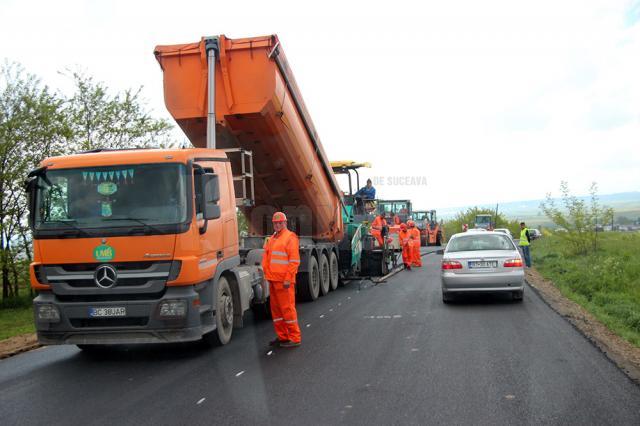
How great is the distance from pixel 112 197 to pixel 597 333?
6.90 meters

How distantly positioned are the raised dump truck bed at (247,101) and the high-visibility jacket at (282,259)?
1423mm

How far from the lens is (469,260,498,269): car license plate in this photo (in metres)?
11.5

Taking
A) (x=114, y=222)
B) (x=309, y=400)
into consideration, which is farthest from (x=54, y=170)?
(x=309, y=400)

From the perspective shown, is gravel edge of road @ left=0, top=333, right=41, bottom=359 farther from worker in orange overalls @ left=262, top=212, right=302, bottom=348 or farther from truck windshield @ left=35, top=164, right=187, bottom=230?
worker in orange overalls @ left=262, top=212, right=302, bottom=348

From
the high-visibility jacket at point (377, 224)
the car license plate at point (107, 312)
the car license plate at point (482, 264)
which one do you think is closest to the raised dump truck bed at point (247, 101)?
the car license plate at point (107, 312)

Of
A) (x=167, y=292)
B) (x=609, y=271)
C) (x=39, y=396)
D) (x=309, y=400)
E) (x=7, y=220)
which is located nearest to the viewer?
(x=309, y=400)

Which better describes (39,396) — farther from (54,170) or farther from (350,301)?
(350,301)

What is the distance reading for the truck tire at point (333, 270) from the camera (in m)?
15.2

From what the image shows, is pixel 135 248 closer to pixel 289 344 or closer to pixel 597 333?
pixel 289 344

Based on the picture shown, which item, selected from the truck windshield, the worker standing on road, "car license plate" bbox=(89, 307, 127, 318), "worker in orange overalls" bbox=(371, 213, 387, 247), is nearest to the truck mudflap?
"car license plate" bbox=(89, 307, 127, 318)

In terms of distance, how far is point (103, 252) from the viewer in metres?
7.35

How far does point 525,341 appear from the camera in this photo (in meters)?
8.09

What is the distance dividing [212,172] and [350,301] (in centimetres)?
584

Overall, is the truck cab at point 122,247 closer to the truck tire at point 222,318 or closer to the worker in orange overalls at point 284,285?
the truck tire at point 222,318
